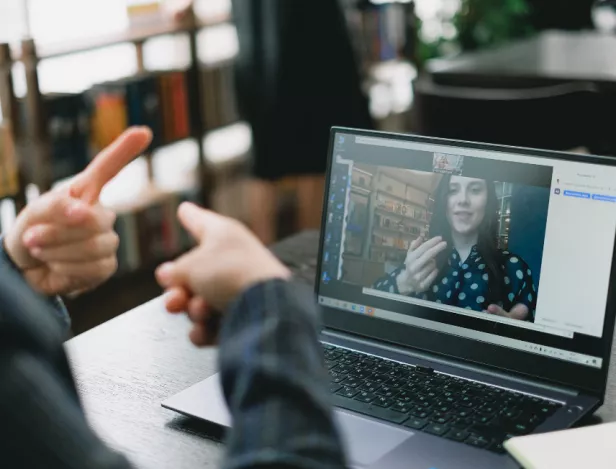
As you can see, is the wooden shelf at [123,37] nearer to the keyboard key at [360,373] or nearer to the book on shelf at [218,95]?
the book on shelf at [218,95]

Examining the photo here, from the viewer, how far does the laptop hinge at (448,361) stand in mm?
1136

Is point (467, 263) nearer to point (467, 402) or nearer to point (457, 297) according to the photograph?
point (457, 297)

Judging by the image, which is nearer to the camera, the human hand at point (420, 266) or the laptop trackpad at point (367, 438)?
the laptop trackpad at point (367, 438)

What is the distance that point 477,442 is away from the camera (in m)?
1.01

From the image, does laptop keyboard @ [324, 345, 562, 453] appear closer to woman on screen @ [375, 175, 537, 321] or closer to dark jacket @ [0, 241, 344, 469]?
woman on screen @ [375, 175, 537, 321]

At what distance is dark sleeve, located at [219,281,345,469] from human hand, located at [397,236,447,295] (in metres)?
0.48

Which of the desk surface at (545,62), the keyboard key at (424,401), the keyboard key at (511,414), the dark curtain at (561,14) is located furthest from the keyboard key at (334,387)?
the dark curtain at (561,14)

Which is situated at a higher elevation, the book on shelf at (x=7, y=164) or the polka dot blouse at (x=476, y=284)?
the polka dot blouse at (x=476, y=284)

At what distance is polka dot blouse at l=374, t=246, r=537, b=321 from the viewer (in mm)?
1151

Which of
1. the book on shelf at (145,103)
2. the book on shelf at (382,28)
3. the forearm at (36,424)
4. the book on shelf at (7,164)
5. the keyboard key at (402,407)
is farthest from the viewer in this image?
the book on shelf at (382,28)

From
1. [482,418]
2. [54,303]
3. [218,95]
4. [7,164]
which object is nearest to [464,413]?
[482,418]

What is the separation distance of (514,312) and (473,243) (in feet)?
0.35

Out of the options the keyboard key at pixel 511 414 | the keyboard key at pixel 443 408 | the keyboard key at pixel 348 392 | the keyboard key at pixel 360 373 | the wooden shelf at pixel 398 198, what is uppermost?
the wooden shelf at pixel 398 198

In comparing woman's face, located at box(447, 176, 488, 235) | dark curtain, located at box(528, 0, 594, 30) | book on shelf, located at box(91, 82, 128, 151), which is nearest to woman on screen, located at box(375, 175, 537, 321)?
woman's face, located at box(447, 176, 488, 235)
